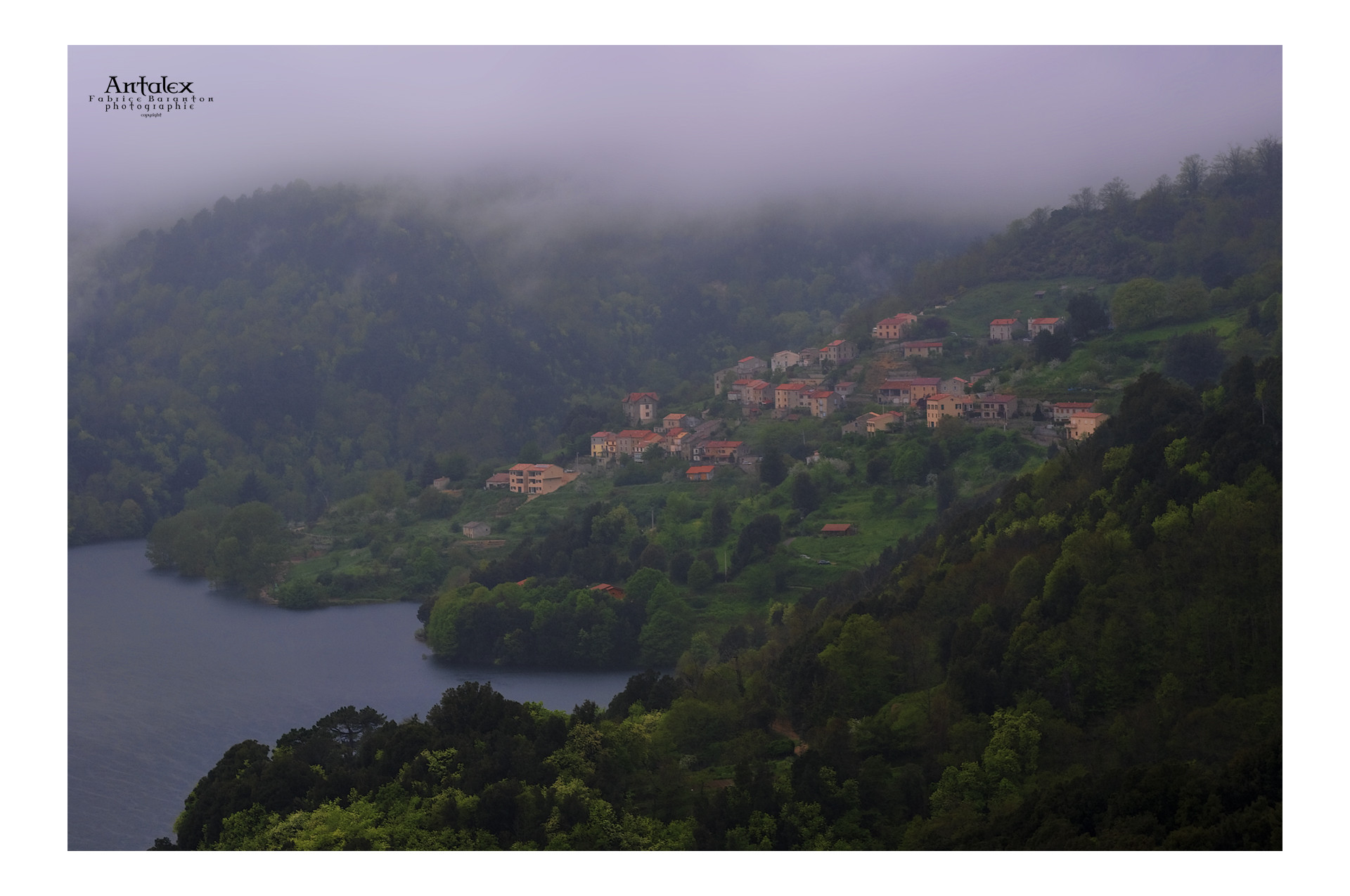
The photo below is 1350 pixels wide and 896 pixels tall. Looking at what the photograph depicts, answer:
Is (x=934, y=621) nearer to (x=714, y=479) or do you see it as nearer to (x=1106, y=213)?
(x=714, y=479)

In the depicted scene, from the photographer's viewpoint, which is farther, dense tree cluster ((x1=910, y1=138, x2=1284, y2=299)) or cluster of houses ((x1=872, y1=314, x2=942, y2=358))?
cluster of houses ((x1=872, y1=314, x2=942, y2=358))

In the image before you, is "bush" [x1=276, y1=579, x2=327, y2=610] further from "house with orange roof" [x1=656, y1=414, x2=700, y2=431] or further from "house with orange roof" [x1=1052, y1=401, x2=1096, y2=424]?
"house with orange roof" [x1=1052, y1=401, x2=1096, y2=424]

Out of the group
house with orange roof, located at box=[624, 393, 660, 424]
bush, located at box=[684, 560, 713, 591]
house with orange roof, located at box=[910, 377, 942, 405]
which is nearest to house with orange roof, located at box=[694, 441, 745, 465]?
house with orange roof, located at box=[910, 377, 942, 405]

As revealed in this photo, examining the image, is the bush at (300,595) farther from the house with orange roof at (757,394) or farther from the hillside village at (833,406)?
the house with orange roof at (757,394)

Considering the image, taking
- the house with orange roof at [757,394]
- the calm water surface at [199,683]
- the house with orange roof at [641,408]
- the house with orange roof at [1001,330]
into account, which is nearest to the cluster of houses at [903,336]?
the house with orange roof at [1001,330]

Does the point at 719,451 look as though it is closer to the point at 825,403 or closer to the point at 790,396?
the point at 825,403

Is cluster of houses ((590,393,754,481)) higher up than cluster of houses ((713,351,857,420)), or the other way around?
cluster of houses ((713,351,857,420))
